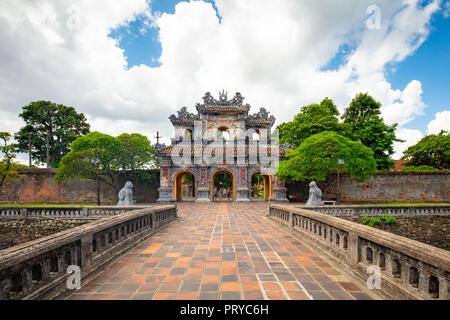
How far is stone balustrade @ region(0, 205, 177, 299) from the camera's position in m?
2.41

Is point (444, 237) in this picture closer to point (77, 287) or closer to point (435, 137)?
point (77, 287)

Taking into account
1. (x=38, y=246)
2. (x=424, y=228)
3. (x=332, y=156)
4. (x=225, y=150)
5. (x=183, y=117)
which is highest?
(x=183, y=117)

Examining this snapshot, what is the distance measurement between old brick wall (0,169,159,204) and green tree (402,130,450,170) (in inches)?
1197

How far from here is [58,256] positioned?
10.1ft

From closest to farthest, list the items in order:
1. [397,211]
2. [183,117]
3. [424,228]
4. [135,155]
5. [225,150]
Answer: [397,211] < [424,228] < [135,155] < [225,150] < [183,117]

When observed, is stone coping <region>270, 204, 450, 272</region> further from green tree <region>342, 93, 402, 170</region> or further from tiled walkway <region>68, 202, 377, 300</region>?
green tree <region>342, 93, 402, 170</region>

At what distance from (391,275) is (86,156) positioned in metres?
20.4

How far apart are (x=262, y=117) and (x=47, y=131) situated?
30.2 metres

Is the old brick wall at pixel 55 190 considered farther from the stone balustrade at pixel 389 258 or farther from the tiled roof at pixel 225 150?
the stone balustrade at pixel 389 258

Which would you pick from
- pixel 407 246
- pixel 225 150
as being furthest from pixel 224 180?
pixel 407 246

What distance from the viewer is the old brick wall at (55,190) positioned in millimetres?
21391

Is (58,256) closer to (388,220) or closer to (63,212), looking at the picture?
(63,212)

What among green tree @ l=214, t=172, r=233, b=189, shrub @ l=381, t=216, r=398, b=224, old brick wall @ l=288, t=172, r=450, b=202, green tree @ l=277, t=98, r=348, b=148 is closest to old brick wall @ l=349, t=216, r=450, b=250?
shrub @ l=381, t=216, r=398, b=224

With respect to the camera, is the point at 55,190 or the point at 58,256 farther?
the point at 55,190
